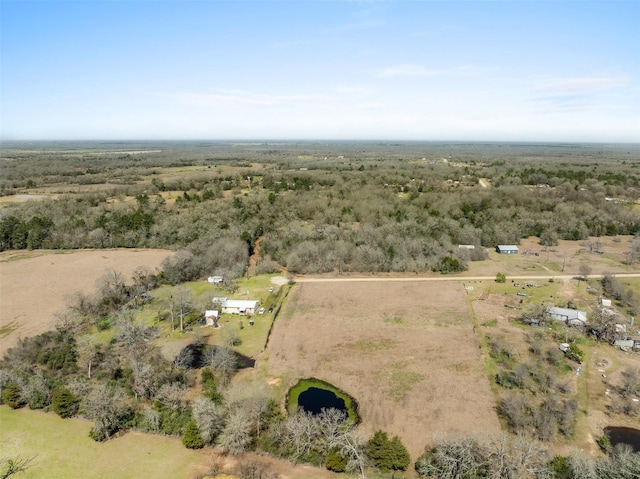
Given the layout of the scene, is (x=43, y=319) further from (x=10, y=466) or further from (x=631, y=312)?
(x=631, y=312)

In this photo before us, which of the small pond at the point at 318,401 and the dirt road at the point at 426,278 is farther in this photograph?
the dirt road at the point at 426,278

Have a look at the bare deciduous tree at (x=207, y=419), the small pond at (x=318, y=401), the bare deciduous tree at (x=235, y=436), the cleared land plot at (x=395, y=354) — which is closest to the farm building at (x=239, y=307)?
the cleared land plot at (x=395, y=354)

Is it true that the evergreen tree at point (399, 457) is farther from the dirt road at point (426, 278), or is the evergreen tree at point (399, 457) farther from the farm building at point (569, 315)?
the dirt road at point (426, 278)

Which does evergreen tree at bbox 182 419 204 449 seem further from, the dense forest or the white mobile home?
the white mobile home

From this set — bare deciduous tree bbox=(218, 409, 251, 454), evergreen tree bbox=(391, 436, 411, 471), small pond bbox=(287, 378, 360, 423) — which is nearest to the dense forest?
small pond bbox=(287, 378, 360, 423)

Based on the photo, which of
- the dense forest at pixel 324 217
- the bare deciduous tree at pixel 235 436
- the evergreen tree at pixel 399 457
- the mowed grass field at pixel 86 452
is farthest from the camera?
the dense forest at pixel 324 217

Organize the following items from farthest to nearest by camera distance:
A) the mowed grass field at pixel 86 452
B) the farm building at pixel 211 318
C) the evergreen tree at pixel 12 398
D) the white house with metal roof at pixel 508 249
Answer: the white house with metal roof at pixel 508 249 < the farm building at pixel 211 318 < the evergreen tree at pixel 12 398 < the mowed grass field at pixel 86 452
